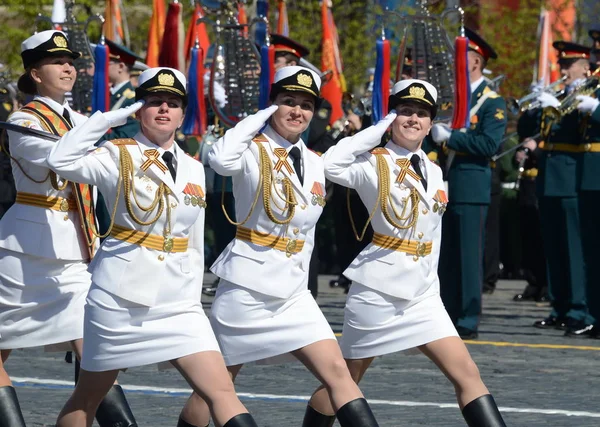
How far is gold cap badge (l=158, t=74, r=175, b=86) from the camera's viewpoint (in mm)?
7176

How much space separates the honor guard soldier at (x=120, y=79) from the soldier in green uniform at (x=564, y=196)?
3249mm

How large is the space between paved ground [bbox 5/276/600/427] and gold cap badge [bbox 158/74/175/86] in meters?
2.07

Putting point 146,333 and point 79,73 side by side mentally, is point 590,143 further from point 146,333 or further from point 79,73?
point 146,333

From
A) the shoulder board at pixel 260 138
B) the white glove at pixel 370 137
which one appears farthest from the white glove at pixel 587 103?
the shoulder board at pixel 260 138

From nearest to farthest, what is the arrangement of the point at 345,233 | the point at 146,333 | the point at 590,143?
1. the point at 146,333
2. the point at 590,143
3. the point at 345,233

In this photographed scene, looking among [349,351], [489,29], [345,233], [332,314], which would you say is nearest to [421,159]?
[349,351]

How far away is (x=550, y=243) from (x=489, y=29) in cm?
1283

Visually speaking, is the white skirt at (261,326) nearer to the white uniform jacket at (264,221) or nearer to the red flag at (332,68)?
the white uniform jacket at (264,221)

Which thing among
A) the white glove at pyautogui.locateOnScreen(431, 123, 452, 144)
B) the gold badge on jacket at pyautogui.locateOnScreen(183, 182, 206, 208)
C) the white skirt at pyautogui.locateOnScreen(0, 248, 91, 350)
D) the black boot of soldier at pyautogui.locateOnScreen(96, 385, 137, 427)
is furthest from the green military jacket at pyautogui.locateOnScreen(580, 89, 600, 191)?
the gold badge on jacket at pyautogui.locateOnScreen(183, 182, 206, 208)

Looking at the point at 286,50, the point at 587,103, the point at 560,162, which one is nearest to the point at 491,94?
the point at 587,103

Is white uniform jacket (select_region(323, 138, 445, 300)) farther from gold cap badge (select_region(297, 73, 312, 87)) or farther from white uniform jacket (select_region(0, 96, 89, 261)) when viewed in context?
white uniform jacket (select_region(0, 96, 89, 261))

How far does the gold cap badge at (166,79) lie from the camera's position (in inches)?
283

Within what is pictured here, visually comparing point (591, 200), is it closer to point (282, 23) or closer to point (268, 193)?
point (282, 23)

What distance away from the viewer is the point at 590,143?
41.7 feet
